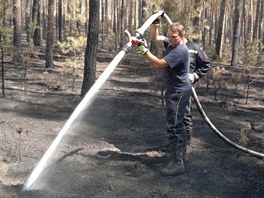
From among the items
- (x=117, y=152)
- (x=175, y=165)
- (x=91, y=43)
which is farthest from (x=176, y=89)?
(x=91, y=43)

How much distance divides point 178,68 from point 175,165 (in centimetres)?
142

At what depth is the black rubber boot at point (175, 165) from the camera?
18.0 ft

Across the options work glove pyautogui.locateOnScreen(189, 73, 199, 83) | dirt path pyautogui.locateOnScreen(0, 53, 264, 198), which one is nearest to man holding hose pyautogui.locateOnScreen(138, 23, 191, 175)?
work glove pyautogui.locateOnScreen(189, 73, 199, 83)

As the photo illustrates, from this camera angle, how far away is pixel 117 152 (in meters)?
6.62

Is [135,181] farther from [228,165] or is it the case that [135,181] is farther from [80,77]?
[80,77]

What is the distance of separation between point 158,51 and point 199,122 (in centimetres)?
248

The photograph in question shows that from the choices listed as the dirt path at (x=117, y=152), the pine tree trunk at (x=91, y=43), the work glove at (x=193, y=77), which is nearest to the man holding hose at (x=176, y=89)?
the work glove at (x=193, y=77)

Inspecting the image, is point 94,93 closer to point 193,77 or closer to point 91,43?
point 193,77

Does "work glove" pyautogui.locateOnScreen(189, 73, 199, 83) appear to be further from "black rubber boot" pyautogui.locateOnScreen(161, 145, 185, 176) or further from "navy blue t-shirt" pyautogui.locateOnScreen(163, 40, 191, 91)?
"black rubber boot" pyautogui.locateOnScreen(161, 145, 185, 176)

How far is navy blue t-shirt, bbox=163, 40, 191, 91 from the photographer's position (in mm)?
5105

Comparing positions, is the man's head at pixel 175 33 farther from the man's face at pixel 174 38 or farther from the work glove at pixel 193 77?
the work glove at pixel 193 77

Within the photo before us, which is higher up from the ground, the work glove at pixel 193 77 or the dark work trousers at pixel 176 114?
the work glove at pixel 193 77

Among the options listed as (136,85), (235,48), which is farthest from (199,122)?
(235,48)

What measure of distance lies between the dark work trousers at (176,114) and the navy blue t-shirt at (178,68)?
10 centimetres
